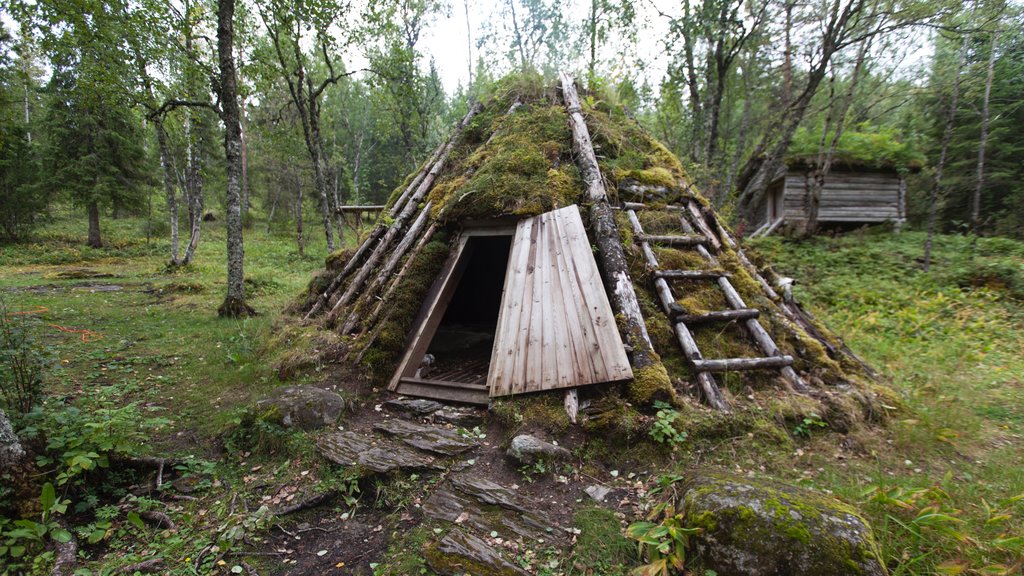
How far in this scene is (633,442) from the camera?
11.5 feet

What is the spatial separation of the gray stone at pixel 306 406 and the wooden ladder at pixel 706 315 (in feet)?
12.0

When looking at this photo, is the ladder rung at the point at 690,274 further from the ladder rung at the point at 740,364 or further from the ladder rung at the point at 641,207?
the ladder rung at the point at 641,207

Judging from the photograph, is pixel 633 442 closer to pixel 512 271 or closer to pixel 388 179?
pixel 512 271

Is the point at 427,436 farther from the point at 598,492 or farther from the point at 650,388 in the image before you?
the point at 650,388

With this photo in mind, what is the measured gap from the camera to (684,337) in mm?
4203

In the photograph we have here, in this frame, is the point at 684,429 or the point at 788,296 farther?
the point at 788,296

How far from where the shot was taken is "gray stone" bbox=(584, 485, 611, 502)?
3.12 m

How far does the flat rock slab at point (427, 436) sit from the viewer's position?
3.78m

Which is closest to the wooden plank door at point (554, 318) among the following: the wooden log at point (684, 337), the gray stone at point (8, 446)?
the wooden log at point (684, 337)

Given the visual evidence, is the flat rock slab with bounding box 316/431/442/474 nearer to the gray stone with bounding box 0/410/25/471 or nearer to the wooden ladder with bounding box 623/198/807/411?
the gray stone with bounding box 0/410/25/471

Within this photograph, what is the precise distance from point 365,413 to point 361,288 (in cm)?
226

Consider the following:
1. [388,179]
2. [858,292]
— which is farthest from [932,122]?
[388,179]

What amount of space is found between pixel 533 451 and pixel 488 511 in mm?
619

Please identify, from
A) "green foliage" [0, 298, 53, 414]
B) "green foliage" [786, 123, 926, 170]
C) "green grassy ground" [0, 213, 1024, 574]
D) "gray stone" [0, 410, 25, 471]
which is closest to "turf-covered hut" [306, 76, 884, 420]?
"green grassy ground" [0, 213, 1024, 574]
